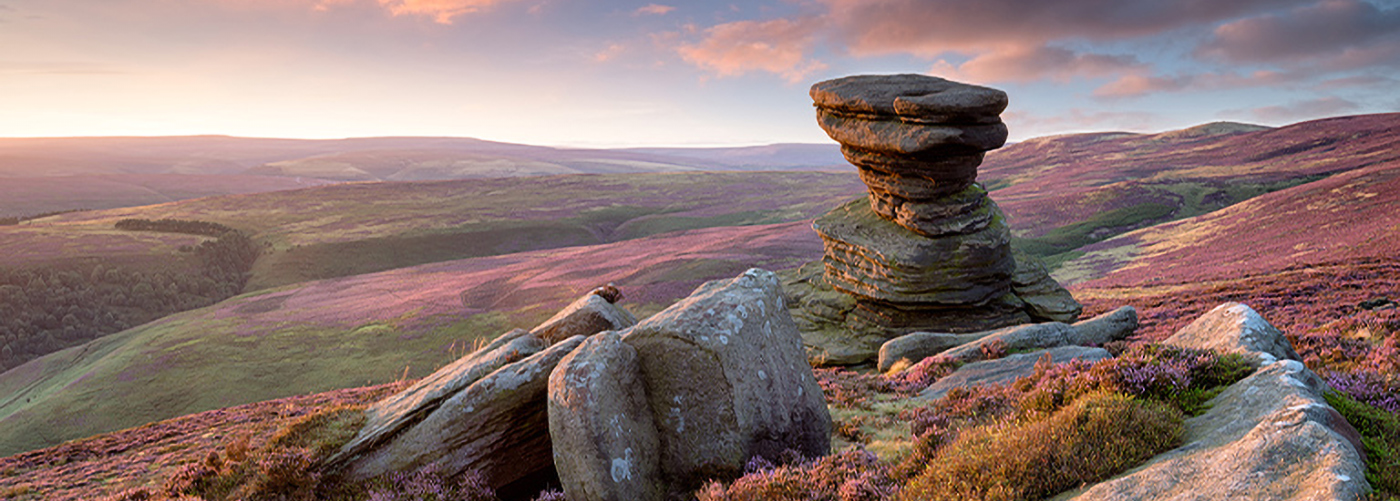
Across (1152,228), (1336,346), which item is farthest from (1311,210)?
(1336,346)

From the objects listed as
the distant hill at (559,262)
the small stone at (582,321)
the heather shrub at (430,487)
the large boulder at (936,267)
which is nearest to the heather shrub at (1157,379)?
the heather shrub at (430,487)

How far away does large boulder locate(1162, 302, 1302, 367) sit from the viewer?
30.8 feet

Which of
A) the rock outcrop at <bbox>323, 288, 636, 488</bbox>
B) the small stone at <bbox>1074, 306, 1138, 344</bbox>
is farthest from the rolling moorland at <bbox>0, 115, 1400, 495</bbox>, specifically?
the rock outcrop at <bbox>323, 288, 636, 488</bbox>

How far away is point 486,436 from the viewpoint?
10.9 metres

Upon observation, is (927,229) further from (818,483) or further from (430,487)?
(430,487)

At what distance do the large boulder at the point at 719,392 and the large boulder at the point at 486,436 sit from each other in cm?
219

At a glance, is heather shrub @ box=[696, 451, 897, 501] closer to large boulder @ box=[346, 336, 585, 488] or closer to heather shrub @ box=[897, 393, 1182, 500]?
heather shrub @ box=[897, 393, 1182, 500]

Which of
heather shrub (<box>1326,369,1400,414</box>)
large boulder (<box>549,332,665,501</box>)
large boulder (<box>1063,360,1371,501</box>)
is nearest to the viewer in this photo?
large boulder (<box>1063,360,1371,501</box>)

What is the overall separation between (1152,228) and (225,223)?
13375cm

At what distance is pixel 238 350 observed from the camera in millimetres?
41344

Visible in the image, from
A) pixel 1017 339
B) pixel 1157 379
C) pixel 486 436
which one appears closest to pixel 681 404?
pixel 486 436

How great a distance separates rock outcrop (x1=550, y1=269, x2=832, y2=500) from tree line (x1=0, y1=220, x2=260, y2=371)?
64.6m

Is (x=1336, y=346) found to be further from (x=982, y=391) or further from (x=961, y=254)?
(x=961, y=254)

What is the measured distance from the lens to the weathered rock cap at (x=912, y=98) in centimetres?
2653
